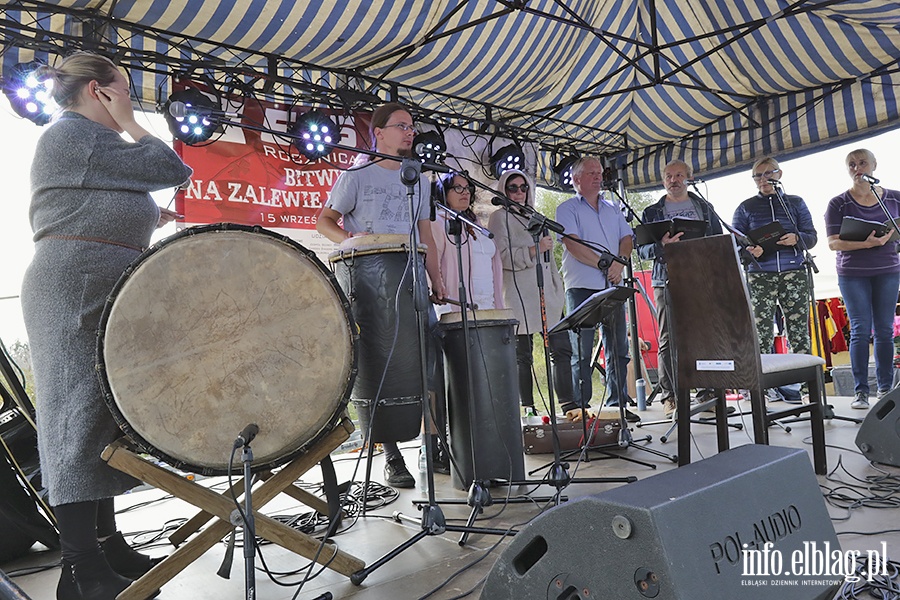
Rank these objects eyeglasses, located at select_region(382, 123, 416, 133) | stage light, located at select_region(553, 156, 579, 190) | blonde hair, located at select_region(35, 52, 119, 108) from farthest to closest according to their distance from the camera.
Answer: stage light, located at select_region(553, 156, 579, 190), eyeglasses, located at select_region(382, 123, 416, 133), blonde hair, located at select_region(35, 52, 119, 108)

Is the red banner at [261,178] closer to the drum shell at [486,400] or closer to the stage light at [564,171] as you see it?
the stage light at [564,171]

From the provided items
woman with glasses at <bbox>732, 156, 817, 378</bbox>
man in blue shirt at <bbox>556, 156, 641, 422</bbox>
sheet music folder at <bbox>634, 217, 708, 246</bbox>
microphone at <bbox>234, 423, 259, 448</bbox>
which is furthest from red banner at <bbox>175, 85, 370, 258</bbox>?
microphone at <bbox>234, 423, 259, 448</bbox>

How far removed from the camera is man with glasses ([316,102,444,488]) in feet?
9.37

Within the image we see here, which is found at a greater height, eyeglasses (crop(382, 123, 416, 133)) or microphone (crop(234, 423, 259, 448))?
eyeglasses (crop(382, 123, 416, 133))

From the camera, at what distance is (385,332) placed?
2.41 m

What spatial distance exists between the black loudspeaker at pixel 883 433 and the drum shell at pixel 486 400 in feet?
5.14

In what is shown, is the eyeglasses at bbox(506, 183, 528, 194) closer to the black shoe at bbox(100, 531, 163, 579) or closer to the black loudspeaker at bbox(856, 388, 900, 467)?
the black loudspeaker at bbox(856, 388, 900, 467)

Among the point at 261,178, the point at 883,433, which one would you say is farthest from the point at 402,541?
the point at 261,178

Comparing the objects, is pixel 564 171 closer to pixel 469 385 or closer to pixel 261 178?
pixel 261 178

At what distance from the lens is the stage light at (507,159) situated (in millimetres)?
7242

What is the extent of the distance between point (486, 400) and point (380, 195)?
106cm

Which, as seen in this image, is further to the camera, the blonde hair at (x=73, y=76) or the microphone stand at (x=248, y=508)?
the blonde hair at (x=73, y=76)

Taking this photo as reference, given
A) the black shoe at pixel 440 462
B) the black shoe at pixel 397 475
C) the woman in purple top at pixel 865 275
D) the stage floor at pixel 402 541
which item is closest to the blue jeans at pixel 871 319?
the woman in purple top at pixel 865 275

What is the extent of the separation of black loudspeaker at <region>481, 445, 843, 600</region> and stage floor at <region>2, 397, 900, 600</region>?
4cm
